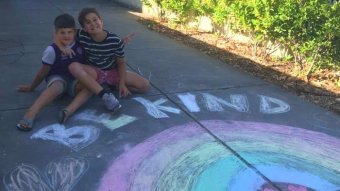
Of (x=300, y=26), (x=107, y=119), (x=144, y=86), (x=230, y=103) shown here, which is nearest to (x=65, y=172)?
(x=107, y=119)

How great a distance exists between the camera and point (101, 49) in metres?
4.11

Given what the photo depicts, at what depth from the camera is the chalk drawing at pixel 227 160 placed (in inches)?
115

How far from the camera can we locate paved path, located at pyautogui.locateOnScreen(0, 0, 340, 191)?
9.68ft

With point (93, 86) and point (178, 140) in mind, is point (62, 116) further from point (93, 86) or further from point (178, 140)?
point (178, 140)

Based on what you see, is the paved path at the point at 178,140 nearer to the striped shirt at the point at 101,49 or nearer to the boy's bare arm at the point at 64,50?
the striped shirt at the point at 101,49

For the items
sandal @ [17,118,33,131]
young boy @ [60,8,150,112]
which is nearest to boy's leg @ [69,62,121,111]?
young boy @ [60,8,150,112]

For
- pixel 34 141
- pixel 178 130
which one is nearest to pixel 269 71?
pixel 178 130

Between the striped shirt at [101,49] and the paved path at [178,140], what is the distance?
1.21 feet

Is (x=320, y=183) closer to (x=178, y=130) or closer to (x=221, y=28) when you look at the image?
(x=178, y=130)

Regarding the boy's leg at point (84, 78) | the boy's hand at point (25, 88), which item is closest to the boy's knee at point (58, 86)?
the boy's leg at point (84, 78)

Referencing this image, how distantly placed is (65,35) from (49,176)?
1498mm

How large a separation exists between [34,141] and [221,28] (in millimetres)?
4657

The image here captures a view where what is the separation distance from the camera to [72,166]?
304 cm

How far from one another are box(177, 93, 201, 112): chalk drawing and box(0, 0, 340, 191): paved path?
0.03 feet
